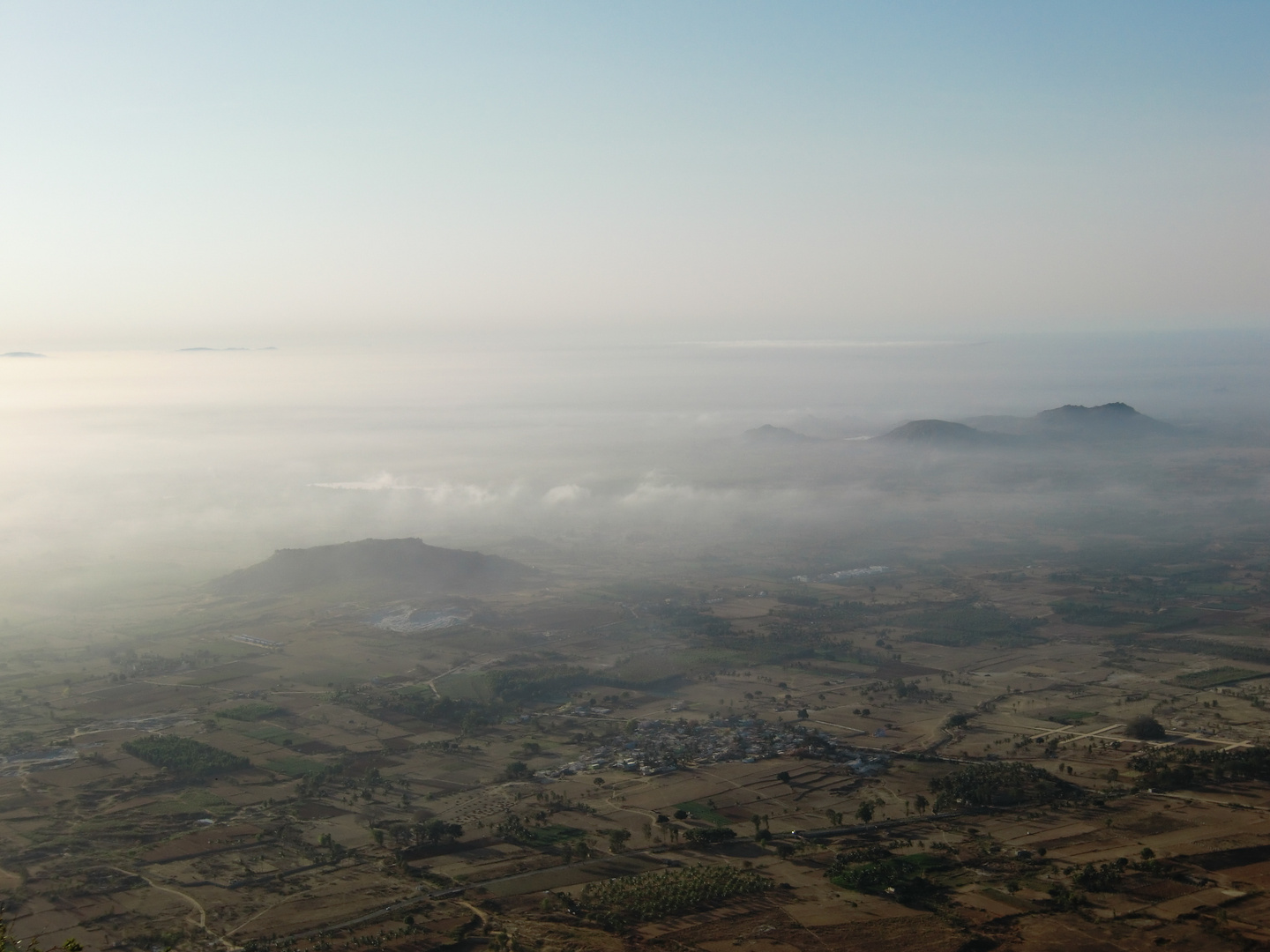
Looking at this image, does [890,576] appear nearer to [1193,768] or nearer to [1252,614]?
[1252,614]

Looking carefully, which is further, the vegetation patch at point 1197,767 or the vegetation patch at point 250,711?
the vegetation patch at point 250,711

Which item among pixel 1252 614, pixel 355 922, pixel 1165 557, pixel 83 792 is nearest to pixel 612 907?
pixel 355 922

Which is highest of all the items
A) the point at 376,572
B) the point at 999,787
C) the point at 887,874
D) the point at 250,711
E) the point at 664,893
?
the point at 887,874

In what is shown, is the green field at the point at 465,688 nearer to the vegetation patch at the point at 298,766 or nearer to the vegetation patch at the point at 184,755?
the vegetation patch at the point at 298,766

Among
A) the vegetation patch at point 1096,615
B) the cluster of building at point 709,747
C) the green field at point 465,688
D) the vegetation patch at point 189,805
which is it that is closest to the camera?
the vegetation patch at point 189,805

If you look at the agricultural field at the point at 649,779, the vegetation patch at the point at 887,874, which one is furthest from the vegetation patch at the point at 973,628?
the vegetation patch at the point at 887,874

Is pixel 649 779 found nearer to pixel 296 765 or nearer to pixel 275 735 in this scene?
pixel 296 765

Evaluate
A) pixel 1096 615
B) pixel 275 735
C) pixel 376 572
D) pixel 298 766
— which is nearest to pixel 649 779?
pixel 298 766
